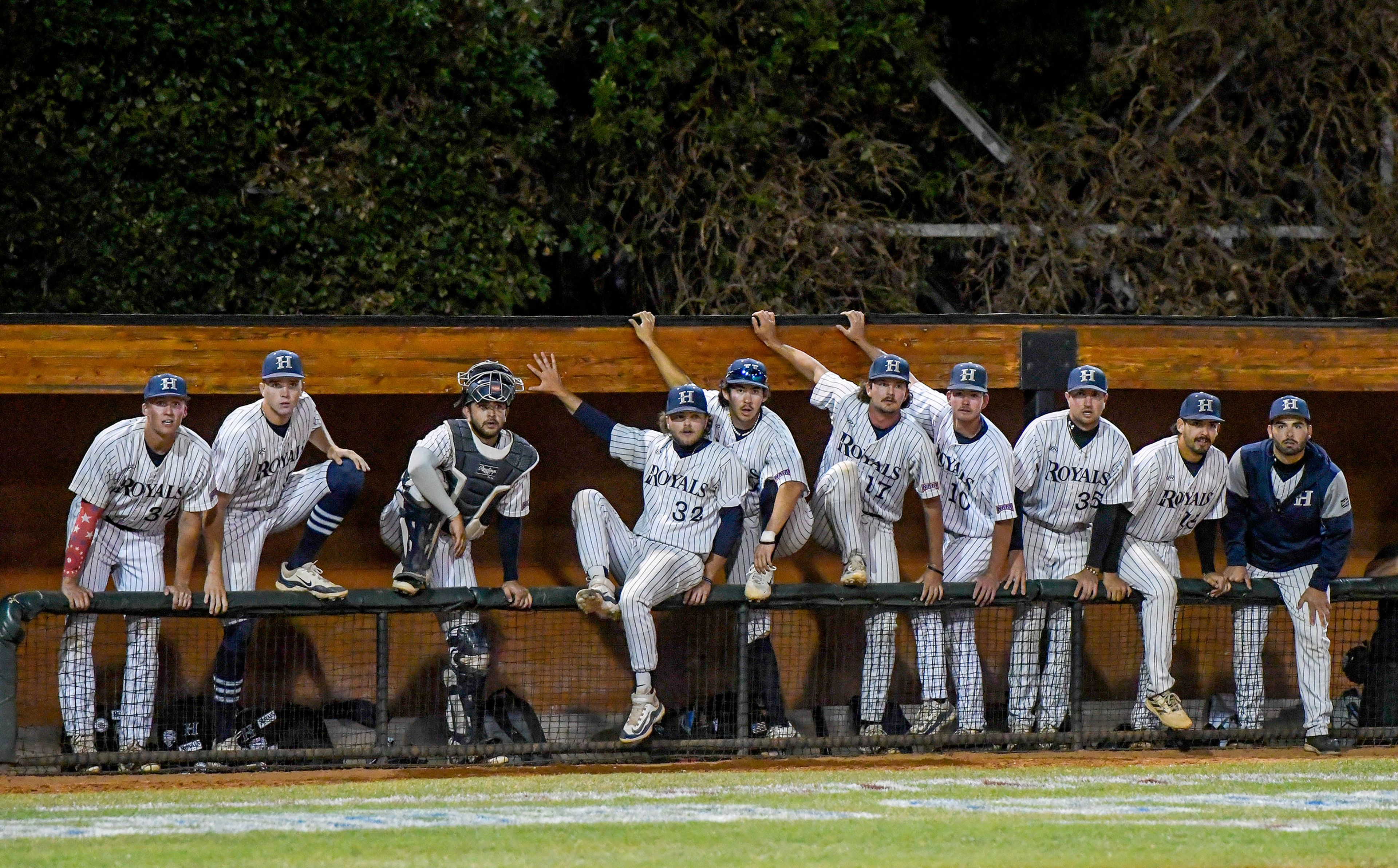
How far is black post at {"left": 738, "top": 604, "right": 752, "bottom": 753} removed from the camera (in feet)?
21.5

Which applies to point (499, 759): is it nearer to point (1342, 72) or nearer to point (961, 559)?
point (961, 559)

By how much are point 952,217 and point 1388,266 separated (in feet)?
9.58

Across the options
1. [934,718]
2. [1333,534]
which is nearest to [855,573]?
[934,718]

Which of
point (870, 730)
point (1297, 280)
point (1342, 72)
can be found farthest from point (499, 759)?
point (1342, 72)

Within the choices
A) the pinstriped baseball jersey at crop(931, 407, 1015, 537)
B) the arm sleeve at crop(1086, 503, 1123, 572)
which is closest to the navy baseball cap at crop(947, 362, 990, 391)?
the pinstriped baseball jersey at crop(931, 407, 1015, 537)

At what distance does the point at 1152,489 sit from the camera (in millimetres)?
6965

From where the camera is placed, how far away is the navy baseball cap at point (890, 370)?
6754 mm

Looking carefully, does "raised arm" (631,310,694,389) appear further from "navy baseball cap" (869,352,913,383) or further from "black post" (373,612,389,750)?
"black post" (373,612,389,750)

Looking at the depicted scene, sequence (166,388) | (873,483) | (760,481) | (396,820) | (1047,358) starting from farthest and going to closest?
(1047,358), (873,483), (760,481), (166,388), (396,820)

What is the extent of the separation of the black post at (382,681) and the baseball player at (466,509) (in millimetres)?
167

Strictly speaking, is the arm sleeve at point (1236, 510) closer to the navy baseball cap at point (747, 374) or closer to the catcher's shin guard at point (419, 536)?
the navy baseball cap at point (747, 374)

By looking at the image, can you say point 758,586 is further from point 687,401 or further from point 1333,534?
point 1333,534

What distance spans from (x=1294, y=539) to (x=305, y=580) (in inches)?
160

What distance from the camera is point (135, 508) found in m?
6.47
